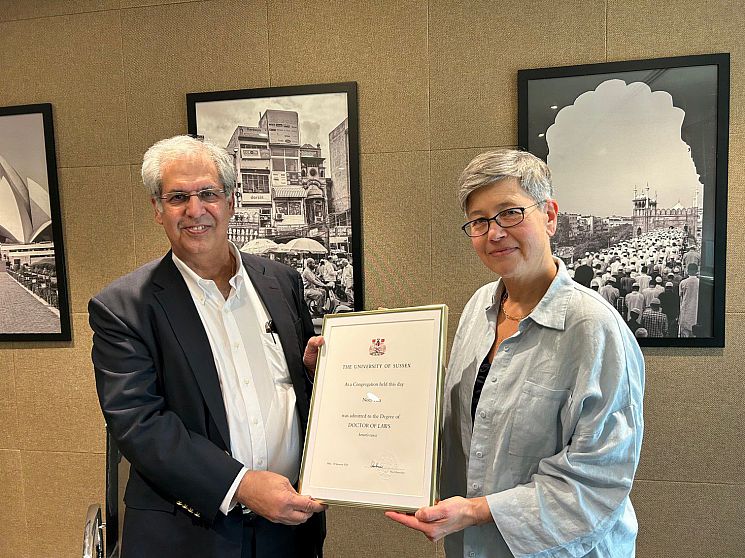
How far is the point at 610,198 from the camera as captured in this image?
7.32 ft

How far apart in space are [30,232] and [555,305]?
8.32 ft

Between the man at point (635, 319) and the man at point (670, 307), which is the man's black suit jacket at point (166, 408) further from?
the man at point (670, 307)

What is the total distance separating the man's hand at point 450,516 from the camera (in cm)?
127

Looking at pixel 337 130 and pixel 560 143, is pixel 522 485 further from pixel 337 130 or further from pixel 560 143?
pixel 337 130

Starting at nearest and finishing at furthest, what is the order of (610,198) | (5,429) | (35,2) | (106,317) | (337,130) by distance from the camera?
(106,317) < (610,198) < (337,130) < (35,2) < (5,429)

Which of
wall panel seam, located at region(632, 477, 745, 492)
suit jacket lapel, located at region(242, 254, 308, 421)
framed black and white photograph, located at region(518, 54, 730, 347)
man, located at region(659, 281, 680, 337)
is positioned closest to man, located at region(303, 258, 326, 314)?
suit jacket lapel, located at region(242, 254, 308, 421)

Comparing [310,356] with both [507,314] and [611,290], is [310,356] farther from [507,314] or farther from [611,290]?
[611,290]

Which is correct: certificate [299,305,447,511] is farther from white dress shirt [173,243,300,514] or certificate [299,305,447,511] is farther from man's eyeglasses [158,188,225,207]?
man's eyeglasses [158,188,225,207]

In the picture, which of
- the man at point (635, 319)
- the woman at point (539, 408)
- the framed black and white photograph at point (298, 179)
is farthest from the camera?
the framed black and white photograph at point (298, 179)

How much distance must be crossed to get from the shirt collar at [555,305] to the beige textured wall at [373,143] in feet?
3.41

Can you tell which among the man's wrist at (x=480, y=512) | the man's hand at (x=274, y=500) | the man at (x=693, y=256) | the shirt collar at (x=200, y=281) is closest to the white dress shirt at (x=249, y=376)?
the shirt collar at (x=200, y=281)

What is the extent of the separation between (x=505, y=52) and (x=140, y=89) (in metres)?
1.65

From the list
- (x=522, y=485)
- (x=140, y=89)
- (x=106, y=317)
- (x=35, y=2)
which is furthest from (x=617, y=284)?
(x=35, y=2)

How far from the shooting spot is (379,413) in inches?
55.9
